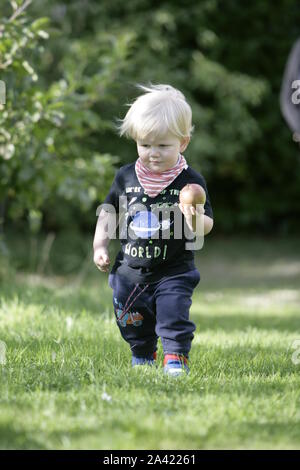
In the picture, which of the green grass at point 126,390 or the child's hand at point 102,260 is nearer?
the green grass at point 126,390

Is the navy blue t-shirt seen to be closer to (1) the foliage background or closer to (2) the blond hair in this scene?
(2) the blond hair

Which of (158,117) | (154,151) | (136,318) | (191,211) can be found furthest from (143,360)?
(158,117)

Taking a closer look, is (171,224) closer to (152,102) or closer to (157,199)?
(157,199)

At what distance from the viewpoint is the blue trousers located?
3.26m

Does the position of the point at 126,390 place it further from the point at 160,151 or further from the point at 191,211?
the point at 160,151

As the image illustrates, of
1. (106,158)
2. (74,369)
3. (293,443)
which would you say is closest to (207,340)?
(74,369)

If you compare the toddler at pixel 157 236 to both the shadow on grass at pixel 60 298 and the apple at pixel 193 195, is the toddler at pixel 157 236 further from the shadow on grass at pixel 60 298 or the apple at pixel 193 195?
the shadow on grass at pixel 60 298

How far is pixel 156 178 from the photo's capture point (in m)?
3.42

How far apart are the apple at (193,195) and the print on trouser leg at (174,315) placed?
39 centimetres

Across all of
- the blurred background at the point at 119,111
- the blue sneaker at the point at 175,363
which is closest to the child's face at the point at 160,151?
the blue sneaker at the point at 175,363

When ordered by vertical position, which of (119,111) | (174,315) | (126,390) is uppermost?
(119,111)

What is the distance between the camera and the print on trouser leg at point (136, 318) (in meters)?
3.40

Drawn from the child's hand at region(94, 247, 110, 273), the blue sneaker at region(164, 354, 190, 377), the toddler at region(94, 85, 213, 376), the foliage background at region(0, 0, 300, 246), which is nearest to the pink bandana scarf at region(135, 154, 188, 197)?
the toddler at region(94, 85, 213, 376)

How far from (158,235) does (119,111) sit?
827 centimetres
